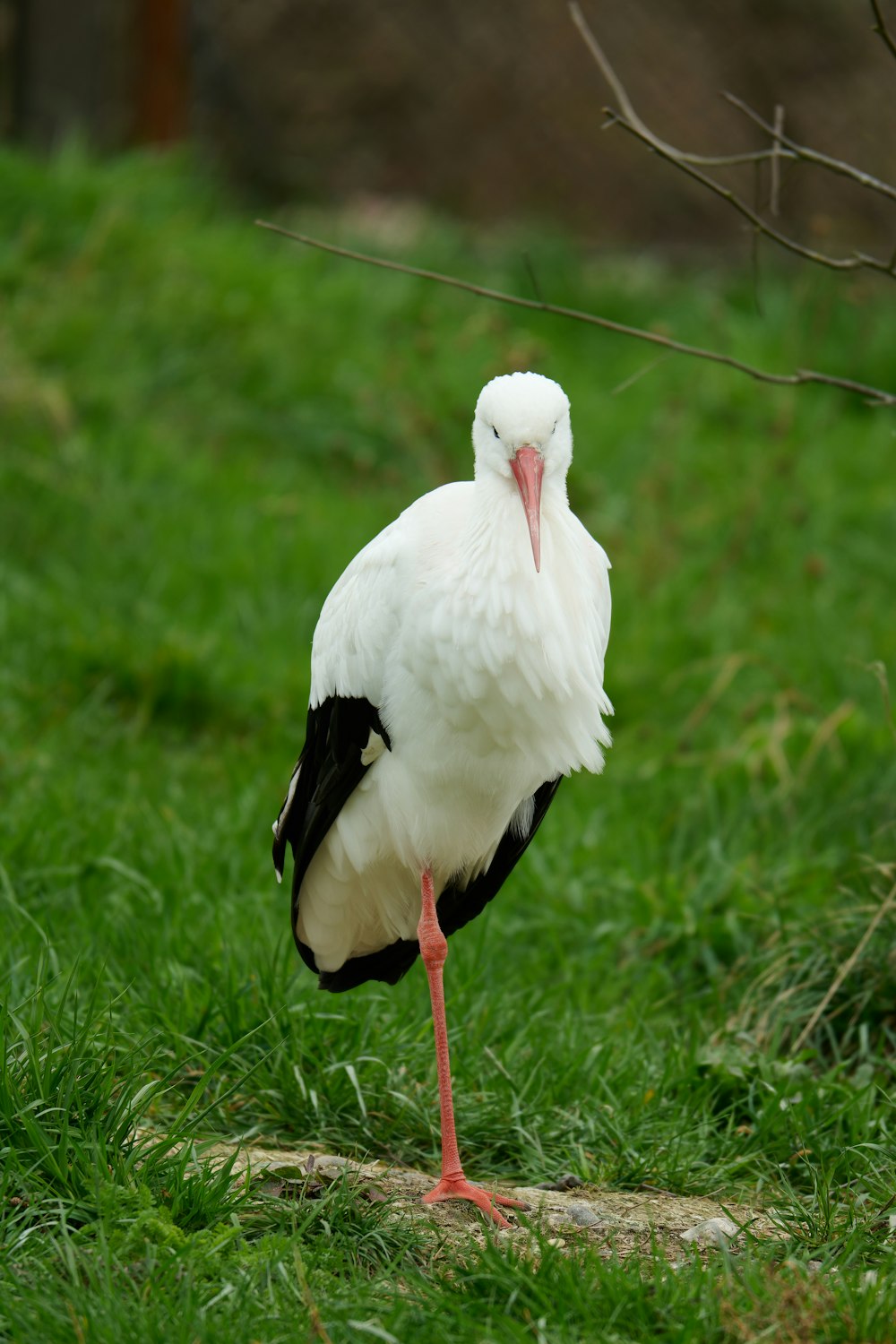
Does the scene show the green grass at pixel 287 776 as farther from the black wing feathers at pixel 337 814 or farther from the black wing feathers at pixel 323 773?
the black wing feathers at pixel 323 773

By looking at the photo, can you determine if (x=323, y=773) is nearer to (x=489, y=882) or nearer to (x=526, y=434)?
(x=489, y=882)

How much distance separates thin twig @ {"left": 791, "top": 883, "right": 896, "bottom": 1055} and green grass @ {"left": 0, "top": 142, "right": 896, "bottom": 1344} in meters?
0.05

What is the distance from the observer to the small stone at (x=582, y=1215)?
3.11 meters

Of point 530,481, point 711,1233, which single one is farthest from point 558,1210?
point 530,481

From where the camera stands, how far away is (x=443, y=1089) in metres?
3.30

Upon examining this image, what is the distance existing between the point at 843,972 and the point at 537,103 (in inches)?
309

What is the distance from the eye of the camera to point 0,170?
313 inches

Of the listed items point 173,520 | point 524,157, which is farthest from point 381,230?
point 173,520

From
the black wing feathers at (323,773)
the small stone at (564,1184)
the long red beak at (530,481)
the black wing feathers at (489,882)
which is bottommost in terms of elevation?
the small stone at (564,1184)

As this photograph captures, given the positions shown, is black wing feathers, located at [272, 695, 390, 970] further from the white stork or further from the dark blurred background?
the dark blurred background

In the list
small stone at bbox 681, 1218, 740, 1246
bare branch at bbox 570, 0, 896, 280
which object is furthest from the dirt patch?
bare branch at bbox 570, 0, 896, 280

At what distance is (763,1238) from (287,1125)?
1.05 m

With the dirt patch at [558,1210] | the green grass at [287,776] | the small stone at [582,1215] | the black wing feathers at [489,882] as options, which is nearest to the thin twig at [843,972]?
the green grass at [287,776]

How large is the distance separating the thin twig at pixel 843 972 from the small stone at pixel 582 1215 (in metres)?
0.92
